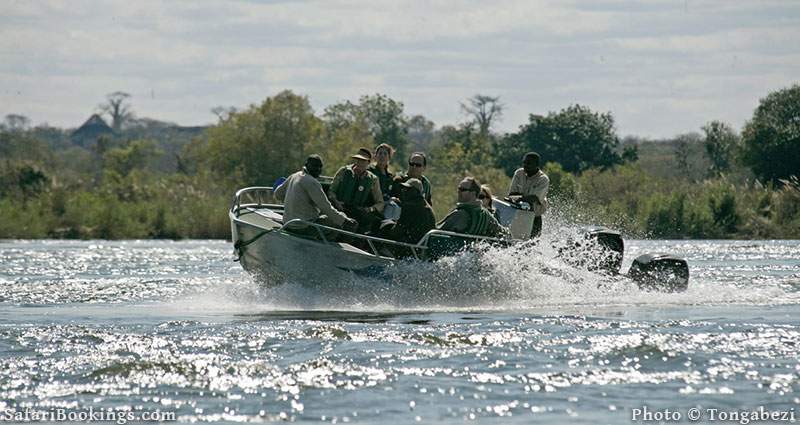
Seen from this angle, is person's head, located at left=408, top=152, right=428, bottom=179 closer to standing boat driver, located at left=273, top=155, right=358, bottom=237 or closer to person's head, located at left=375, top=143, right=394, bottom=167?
person's head, located at left=375, top=143, right=394, bottom=167

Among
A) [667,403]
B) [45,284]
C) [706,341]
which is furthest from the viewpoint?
[45,284]

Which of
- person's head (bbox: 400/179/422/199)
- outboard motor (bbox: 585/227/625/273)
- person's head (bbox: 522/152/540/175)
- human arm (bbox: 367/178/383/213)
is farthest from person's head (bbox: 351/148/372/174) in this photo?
outboard motor (bbox: 585/227/625/273)

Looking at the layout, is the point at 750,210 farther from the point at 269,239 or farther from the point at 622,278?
the point at 269,239

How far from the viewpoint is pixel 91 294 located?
20062 mm

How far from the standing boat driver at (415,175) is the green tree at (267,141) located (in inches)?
1810

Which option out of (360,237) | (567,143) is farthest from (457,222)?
(567,143)

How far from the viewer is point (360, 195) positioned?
16.8m

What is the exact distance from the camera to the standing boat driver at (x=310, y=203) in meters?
16.3

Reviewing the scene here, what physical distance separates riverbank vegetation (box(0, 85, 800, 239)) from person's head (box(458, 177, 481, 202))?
8169mm

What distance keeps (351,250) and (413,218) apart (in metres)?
0.81

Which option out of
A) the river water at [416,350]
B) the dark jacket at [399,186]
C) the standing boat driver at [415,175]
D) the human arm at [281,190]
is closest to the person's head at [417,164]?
the standing boat driver at [415,175]

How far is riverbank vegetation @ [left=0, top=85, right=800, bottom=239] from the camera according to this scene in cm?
4366

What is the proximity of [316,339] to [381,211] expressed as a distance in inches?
152

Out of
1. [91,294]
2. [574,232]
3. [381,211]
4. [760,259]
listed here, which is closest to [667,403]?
[381,211]
